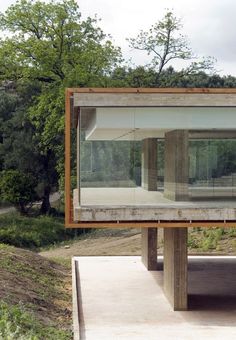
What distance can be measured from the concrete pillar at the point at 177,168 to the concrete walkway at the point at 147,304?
2911mm

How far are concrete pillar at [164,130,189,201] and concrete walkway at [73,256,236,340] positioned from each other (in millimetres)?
2911

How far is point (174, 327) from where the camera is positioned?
16.9 metres

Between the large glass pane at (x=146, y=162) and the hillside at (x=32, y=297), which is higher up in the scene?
the large glass pane at (x=146, y=162)

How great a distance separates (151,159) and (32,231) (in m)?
23.5

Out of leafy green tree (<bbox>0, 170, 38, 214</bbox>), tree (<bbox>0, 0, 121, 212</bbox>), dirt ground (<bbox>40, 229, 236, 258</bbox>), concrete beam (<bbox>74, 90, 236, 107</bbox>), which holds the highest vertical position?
tree (<bbox>0, 0, 121, 212</bbox>)

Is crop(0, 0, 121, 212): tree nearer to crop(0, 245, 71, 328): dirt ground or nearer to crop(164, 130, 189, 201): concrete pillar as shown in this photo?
crop(0, 245, 71, 328): dirt ground

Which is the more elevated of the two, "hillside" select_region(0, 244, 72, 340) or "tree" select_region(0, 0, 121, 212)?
"tree" select_region(0, 0, 121, 212)

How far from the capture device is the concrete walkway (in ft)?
54.1

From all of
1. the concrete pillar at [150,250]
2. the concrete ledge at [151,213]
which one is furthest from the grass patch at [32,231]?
the concrete ledge at [151,213]

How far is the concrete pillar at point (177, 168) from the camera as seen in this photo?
17438 mm

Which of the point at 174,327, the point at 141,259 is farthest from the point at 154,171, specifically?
the point at 141,259

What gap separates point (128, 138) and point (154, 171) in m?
1.03

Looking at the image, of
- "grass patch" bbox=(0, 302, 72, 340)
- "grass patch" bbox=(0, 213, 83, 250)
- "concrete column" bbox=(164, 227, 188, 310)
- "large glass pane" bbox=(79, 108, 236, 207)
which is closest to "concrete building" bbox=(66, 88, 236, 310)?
"large glass pane" bbox=(79, 108, 236, 207)

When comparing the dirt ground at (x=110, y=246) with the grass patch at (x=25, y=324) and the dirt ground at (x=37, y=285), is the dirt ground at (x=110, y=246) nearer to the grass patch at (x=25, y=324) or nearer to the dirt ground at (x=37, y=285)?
the dirt ground at (x=37, y=285)
